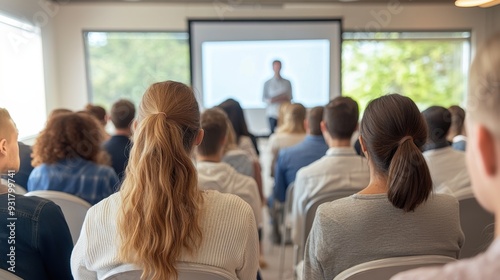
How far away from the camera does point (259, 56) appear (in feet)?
21.1

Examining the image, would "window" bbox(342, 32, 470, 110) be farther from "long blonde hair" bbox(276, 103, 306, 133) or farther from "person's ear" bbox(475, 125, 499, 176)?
"person's ear" bbox(475, 125, 499, 176)

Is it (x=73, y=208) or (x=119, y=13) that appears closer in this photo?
(x=73, y=208)

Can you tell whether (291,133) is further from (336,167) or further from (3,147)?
(3,147)

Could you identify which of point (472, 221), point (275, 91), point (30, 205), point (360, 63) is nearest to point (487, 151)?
point (30, 205)

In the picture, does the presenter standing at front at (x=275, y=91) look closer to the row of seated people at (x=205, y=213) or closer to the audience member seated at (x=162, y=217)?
the row of seated people at (x=205, y=213)

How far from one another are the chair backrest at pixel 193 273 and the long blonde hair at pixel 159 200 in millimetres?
22

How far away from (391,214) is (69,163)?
1531mm

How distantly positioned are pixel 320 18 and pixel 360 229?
5.58 m

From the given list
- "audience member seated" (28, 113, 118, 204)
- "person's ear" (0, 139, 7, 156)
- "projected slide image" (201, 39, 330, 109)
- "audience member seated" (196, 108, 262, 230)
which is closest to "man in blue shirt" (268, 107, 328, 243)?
"audience member seated" (196, 108, 262, 230)

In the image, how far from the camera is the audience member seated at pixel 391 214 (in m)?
1.30

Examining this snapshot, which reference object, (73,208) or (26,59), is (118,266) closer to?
(73,208)

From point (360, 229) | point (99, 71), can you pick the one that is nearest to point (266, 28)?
point (99, 71)

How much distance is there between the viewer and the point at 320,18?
21.2 feet

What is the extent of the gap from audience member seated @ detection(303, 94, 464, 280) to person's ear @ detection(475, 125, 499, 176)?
68 cm
